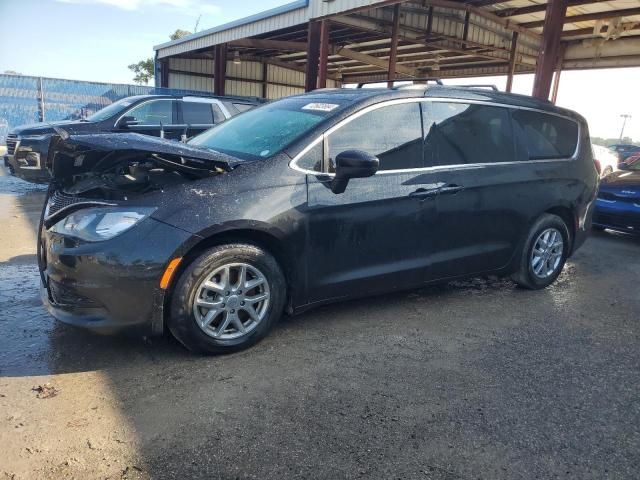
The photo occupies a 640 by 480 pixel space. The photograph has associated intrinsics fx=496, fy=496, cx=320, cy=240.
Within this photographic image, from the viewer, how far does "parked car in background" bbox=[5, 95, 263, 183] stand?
826cm

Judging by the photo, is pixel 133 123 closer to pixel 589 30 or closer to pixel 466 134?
pixel 466 134

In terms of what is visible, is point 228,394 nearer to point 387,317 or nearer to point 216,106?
point 387,317

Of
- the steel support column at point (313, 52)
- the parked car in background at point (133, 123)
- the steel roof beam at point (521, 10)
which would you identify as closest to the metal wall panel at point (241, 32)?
the steel support column at point (313, 52)

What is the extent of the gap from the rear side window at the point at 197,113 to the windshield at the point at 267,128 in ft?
16.3

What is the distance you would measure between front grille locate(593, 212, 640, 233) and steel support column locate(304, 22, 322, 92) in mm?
7345

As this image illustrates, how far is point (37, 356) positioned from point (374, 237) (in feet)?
7.43

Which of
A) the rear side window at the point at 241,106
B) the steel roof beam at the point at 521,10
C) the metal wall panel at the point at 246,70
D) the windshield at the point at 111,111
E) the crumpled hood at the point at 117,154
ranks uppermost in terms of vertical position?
the steel roof beam at the point at 521,10

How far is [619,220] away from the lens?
23.5 ft

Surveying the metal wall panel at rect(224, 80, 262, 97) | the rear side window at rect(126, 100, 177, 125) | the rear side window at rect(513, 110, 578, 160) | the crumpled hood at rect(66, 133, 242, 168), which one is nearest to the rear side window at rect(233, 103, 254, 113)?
the rear side window at rect(126, 100, 177, 125)

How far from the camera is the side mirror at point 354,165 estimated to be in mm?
3166

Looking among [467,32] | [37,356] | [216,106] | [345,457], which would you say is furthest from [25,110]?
[345,457]

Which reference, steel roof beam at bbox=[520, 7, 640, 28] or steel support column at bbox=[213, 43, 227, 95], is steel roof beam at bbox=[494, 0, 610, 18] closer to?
steel roof beam at bbox=[520, 7, 640, 28]

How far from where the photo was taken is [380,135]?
3.59m

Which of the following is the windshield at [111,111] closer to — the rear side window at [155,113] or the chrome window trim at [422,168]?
the rear side window at [155,113]
